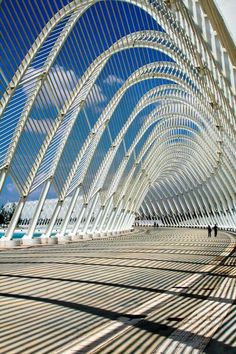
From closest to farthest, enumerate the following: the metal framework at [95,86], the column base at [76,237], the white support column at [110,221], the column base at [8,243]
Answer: the metal framework at [95,86] → the column base at [8,243] → the column base at [76,237] → the white support column at [110,221]

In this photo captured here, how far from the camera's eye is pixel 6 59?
18.0 metres

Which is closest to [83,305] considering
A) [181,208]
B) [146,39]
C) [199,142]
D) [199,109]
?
[146,39]

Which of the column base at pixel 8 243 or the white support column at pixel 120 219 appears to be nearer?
the column base at pixel 8 243

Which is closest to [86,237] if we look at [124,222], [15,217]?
[15,217]

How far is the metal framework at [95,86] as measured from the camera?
17.4 metres

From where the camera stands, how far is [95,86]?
29.3 meters

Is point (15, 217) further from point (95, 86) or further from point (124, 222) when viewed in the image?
A: point (124, 222)

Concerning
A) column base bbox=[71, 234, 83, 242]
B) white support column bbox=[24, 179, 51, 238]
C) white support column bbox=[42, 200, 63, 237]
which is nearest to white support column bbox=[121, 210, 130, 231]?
column base bbox=[71, 234, 83, 242]

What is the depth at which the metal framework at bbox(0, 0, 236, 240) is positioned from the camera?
57.1ft

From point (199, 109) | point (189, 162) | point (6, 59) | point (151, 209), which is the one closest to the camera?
point (6, 59)

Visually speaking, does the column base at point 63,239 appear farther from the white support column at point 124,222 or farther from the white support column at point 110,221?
the white support column at point 124,222

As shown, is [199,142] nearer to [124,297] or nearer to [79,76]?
[79,76]

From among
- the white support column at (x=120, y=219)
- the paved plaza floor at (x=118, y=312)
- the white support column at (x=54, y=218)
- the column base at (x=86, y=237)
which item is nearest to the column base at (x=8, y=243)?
the white support column at (x=54, y=218)

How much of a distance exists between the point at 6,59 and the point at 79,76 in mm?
8002
